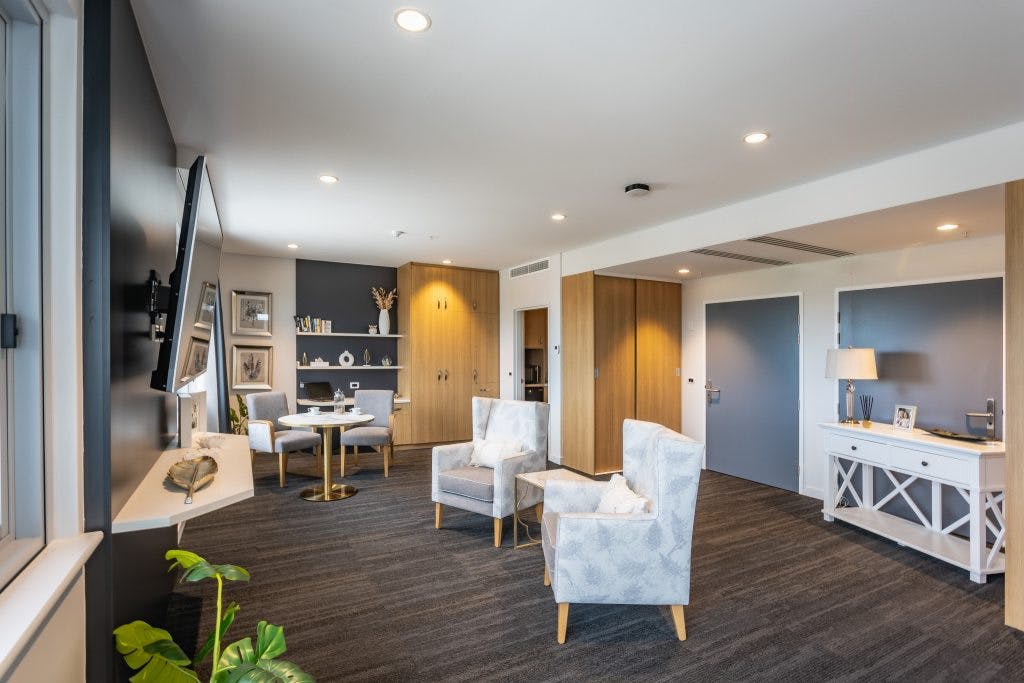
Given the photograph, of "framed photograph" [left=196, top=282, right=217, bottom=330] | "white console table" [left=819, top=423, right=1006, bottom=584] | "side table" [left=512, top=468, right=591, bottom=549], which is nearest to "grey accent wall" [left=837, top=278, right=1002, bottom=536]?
"white console table" [left=819, top=423, right=1006, bottom=584]

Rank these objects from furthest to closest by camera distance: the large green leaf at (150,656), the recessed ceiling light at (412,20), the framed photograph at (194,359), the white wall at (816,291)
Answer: the white wall at (816,291) < the framed photograph at (194,359) < the recessed ceiling light at (412,20) < the large green leaf at (150,656)

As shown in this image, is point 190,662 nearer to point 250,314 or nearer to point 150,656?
point 150,656

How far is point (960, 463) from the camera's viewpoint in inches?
127

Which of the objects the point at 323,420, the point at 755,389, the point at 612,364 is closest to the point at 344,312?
the point at 323,420

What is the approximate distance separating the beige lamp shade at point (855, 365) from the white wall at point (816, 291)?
26.5 inches

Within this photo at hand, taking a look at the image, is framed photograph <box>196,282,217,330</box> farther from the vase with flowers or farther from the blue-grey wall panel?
the blue-grey wall panel

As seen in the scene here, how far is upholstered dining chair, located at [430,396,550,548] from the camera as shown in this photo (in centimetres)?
367

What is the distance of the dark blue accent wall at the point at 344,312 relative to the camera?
A: 6.95m

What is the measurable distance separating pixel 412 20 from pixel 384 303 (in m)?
5.62

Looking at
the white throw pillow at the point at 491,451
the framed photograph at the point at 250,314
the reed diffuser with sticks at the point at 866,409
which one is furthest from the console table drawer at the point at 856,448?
the framed photograph at the point at 250,314

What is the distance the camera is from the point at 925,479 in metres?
3.83

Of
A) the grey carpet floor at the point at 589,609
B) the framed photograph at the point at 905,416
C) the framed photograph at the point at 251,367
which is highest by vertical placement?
the framed photograph at the point at 251,367

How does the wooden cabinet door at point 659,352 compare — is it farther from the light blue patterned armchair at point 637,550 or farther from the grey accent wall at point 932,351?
the light blue patterned armchair at point 637,550

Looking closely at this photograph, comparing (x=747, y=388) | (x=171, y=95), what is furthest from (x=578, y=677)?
(x=747, y=388)
